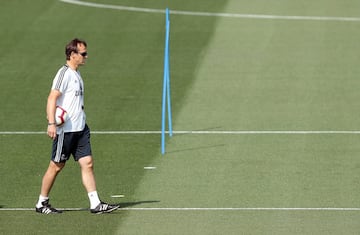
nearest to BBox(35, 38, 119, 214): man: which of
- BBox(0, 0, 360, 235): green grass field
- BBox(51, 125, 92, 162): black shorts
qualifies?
BBox(51, 125, 92, 162): black shorts

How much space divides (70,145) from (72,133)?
0.55 ft

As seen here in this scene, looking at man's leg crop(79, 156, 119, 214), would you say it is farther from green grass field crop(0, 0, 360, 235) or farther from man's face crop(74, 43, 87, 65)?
man's face crop(74, 43, 87, 65)

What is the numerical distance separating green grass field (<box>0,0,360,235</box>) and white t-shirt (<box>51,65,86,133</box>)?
1191 mm

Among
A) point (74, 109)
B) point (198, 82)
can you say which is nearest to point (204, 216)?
point (74, 109)

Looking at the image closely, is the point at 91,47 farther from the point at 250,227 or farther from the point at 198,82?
the point at 250,227

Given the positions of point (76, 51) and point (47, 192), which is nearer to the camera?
point (76, 51)

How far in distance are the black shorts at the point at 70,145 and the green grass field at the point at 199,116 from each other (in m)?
0.78

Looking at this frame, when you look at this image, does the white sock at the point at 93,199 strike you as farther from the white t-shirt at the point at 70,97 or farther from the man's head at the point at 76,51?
the man's head at the point at 76,51

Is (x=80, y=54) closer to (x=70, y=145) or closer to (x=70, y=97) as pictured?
(x=70, y=97)

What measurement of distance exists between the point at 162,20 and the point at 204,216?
49.5 feet

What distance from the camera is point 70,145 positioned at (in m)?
17.6

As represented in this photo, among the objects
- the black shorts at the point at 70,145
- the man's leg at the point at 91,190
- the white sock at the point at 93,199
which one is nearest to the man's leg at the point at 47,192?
the black shorts at the point at 70,145

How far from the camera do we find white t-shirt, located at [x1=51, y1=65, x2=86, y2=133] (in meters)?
17.4

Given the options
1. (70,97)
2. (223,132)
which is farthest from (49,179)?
(223,132)
